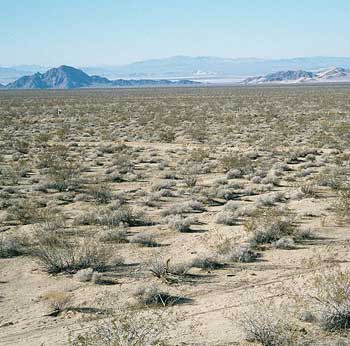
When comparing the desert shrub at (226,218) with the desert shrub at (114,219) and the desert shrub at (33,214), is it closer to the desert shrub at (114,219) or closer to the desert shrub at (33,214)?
the desert shrub at (114,219)

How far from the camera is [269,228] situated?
1174 cm

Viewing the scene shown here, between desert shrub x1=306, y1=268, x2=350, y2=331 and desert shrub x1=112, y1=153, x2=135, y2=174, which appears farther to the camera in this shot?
desert shrub x1=112, y1=153, x2=135, y2=174

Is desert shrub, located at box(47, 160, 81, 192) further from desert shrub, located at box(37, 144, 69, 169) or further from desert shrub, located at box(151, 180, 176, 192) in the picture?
desert shrub, located at box(151, 180, 176, 192)

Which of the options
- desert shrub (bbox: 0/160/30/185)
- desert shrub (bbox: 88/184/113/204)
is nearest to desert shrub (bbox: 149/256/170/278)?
desert shrub (bbox: 88/184/113/204)

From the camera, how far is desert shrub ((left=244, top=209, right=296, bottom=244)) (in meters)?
11.6

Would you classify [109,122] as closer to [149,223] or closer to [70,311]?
[149,223]

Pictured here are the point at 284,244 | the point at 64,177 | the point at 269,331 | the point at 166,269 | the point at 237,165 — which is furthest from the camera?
the point at 237,165

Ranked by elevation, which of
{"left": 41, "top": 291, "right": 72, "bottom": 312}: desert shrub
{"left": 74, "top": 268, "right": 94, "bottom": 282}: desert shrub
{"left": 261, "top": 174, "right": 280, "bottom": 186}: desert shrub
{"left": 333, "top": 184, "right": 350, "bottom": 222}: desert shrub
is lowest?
{"left": 41, "top": 291, "right": 72, "bottom": 312}: desert shrub

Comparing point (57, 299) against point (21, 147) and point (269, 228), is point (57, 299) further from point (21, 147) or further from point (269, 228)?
point (21, 147)

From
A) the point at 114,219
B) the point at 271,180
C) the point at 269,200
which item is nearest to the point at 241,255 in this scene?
the point at 114,219

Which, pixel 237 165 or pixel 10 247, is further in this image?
→ pixel 237 165

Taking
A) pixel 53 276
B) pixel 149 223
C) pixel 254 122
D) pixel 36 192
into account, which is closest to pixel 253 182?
pixel 149 223

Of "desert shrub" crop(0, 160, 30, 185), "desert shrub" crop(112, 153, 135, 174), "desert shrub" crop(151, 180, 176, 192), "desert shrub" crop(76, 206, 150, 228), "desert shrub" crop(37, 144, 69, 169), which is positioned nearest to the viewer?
"desert shrub" crop(76, 206, 150, 228)

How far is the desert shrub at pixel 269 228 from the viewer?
38.1ft
